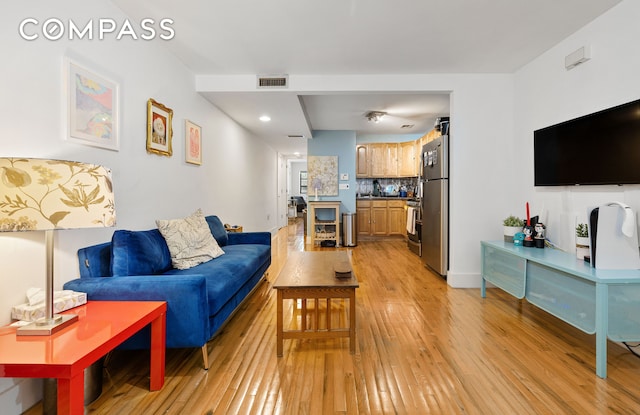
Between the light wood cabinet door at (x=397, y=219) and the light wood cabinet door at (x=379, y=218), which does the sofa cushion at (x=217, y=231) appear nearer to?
the light wood cabinet door at (x=379, y=218)

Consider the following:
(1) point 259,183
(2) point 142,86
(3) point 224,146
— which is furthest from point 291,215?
(2) point 142,86

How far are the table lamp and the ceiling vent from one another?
2.28m

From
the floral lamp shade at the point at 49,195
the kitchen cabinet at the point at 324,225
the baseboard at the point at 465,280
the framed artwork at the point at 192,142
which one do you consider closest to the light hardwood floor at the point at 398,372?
the baseboard at the point at 465,280

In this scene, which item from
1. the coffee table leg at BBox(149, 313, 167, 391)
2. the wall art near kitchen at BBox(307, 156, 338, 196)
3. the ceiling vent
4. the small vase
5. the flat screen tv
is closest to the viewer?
the coffee table leg at BBox(149, 313, 167, 391)

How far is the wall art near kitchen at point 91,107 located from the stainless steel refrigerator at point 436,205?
11.3ft

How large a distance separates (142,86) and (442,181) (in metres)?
3.40

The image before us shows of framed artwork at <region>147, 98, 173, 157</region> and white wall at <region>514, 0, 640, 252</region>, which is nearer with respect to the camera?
white wall at <region>514, 0, 640, 252</region>

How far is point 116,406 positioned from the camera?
1.45 meters

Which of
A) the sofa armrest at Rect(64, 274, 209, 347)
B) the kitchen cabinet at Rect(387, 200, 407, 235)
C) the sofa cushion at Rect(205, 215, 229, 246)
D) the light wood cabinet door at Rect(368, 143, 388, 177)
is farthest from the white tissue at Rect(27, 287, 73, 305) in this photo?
the light wood cabinet door at Rect(368, 143, 388, 177)

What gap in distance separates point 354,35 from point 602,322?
2751 mm

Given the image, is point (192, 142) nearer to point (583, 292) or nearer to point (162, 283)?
point (162, 283)

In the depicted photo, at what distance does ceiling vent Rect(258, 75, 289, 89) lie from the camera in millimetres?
3279

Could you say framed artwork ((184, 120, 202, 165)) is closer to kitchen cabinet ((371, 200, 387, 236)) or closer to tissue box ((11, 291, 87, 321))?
tissue box ((11, 291, 87, 321))

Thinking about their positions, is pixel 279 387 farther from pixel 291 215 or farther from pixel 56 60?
pixel 291 215
